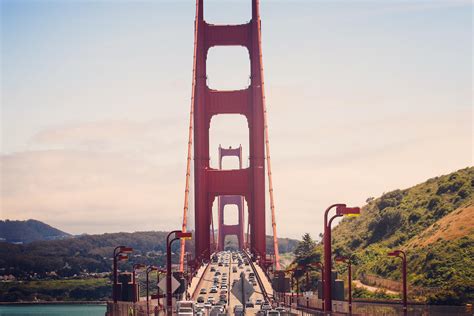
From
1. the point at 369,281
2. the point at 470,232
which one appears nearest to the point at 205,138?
the point at 369,281

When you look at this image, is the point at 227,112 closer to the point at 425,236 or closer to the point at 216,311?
the point at 425,236

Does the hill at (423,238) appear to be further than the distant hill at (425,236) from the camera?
No

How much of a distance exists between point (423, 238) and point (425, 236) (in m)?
0.38

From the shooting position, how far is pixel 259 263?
9725 cm

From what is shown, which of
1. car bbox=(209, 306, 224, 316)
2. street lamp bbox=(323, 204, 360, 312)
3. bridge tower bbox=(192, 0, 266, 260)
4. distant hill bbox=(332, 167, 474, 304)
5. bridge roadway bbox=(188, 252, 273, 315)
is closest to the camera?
street lamp bbox=(323, 204, 360, 312)

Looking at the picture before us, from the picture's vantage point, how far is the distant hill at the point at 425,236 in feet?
227

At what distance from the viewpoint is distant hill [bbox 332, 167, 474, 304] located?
227ft

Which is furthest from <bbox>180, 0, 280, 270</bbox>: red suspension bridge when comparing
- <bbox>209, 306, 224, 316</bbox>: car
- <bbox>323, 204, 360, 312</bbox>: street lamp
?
<bbox>323, 204, 360, 312</bbox>: street lamp

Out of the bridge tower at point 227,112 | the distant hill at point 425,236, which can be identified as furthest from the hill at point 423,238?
the bridge tower at point 227,112

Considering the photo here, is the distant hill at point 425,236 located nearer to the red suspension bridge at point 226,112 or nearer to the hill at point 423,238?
the hill at point 423,238

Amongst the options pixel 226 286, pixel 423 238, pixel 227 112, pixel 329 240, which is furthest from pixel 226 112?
pixel 329 240

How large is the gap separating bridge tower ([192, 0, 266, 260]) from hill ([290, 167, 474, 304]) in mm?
12926

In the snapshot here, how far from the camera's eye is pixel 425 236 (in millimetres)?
88875

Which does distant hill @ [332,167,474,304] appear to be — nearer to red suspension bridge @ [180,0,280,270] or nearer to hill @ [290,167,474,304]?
hill @ [290,167,474,304]
